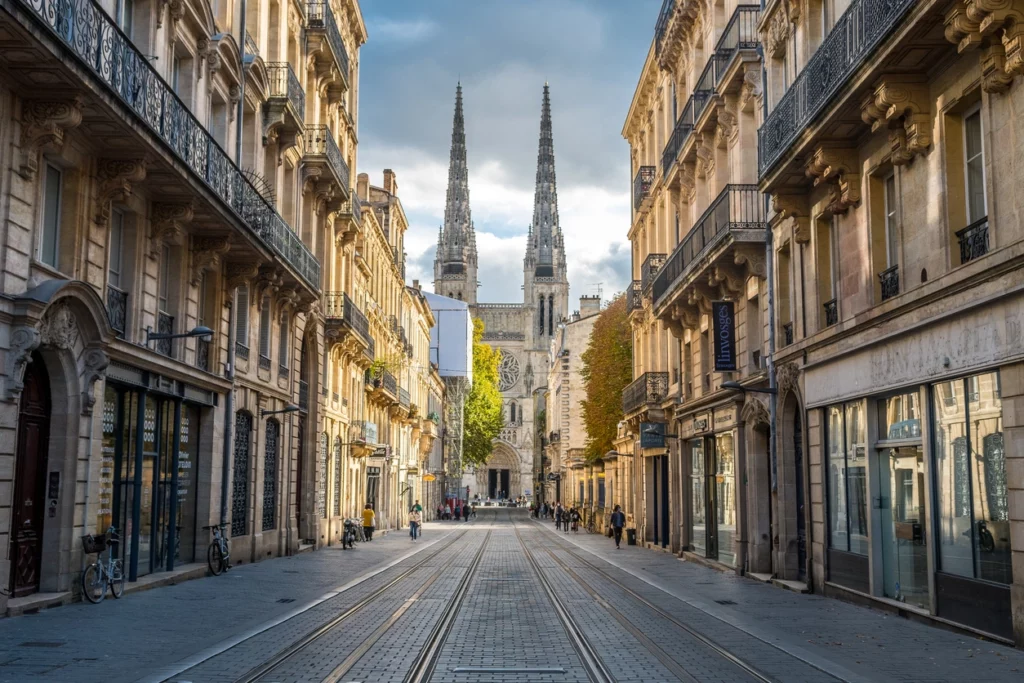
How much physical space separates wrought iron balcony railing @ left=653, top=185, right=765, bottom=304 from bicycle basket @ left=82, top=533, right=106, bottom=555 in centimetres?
1327

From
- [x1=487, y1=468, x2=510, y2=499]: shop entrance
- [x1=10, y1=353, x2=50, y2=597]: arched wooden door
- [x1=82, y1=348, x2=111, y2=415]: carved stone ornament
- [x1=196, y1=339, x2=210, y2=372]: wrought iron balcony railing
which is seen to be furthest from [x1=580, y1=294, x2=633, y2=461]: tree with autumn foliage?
[x1=487, y1=468, x2=510, y2=499]: shop entrance

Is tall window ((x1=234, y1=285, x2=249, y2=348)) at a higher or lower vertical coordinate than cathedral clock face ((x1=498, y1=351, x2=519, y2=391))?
lower

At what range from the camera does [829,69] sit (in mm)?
16250

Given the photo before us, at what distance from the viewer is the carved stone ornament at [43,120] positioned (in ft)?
44.8

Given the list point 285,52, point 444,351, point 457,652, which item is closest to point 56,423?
point 457,652

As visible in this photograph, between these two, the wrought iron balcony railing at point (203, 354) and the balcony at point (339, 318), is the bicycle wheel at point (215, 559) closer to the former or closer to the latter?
the wrought iron balcony railing at point (203, 354)

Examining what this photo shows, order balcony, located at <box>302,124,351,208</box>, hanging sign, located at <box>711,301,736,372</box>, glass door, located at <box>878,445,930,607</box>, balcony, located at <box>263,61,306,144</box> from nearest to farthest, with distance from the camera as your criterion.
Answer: glass door, located at <box>878,445,930,607</box>
hanging sign, located at <box>711,301,736,372</box>
balcony, located at <box>263,61,306,144</box>
balcony, located at <box>302,124,351,208</box>

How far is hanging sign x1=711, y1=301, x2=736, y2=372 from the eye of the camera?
81.7ft

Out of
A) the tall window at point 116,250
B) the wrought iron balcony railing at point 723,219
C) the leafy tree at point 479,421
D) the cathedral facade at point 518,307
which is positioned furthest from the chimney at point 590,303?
the tall window at point 116,250

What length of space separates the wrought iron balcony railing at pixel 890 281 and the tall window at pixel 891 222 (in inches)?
5.4

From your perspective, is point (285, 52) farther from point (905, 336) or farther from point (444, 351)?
point (444, 351)

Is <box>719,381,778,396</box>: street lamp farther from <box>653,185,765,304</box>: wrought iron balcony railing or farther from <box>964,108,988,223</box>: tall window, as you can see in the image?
<box>964,108,988,223</box>: tall window

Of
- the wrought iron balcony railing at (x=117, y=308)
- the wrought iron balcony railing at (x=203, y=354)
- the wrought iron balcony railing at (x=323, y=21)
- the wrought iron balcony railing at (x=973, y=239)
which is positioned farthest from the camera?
the wrought iron balcony railing at (x=323, y=21)

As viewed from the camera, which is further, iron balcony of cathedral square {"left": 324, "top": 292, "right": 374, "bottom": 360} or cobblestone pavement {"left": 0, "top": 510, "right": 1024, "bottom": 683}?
iron balcony of cathedral square {"left": 324, "top": 292, "right": 374, "bottom": 360}
